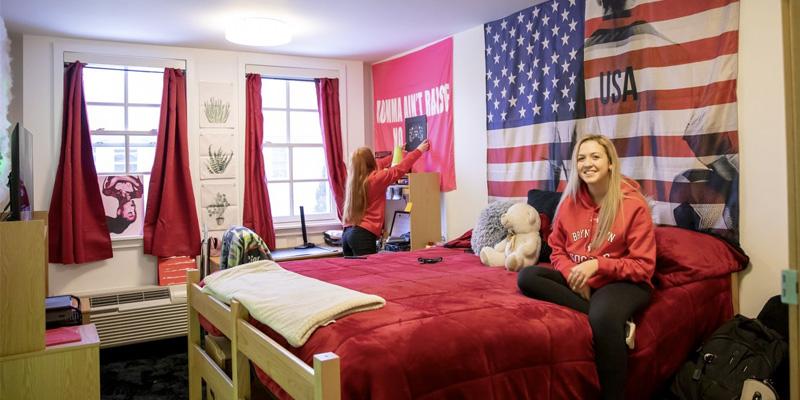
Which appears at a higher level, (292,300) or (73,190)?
(73,190)

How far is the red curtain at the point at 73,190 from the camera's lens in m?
4.09

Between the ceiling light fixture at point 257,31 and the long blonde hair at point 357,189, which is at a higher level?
the ceiling light fixture at point 257,31

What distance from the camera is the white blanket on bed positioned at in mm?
1876

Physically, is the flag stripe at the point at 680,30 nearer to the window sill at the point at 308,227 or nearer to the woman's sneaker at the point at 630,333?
the woman's sneaker at the point at 630,333

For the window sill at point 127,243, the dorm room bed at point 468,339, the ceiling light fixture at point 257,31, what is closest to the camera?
the dorm room bed at point 468,339

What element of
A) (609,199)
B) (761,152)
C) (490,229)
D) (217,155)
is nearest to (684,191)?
(761,152)

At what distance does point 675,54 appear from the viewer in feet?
9.39

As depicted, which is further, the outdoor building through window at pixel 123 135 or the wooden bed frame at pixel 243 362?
the outdoor building through window at pixel 123 135

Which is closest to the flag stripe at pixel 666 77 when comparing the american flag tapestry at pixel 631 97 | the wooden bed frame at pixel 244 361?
Answer: the american flag tapestry at pixel 631 97

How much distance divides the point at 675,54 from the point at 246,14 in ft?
8.22

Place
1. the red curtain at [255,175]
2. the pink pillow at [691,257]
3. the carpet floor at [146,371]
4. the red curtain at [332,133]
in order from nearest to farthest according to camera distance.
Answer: the pink pillow at [691,257], the carpet floor at [146,371], the red curtain at [255,175], the red curtain at [332,133]

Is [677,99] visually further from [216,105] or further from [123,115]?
[123,115]

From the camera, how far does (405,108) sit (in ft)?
16.1

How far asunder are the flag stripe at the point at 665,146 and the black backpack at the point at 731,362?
2.65 ft
